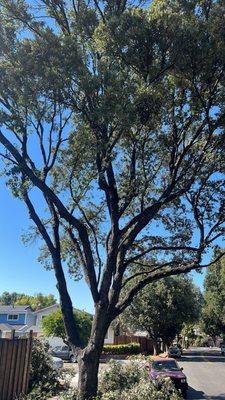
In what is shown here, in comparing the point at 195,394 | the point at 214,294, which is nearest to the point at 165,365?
the point at 195,394

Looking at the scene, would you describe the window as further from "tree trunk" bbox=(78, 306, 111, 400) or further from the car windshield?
"tree trunk" bbox=(78, 306, 111, 400)

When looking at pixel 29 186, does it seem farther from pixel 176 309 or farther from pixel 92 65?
pixel 176 309

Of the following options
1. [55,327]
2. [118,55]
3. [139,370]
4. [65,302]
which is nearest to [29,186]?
[65,302]

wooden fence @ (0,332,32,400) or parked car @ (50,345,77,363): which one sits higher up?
parked car @ (50,345,77,363)

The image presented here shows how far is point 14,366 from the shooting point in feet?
42.2

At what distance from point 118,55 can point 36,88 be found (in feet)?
6.55

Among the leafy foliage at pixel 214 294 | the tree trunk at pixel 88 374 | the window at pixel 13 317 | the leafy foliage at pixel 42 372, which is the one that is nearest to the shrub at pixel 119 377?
the leafy foliage at pixel 42 372

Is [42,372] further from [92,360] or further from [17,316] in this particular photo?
[17,316]

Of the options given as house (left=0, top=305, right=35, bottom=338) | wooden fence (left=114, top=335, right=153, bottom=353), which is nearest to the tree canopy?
house (left=0, top=305, right=35, bottom=338)

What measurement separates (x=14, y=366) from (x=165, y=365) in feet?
29.2

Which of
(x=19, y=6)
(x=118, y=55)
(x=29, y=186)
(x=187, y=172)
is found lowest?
(x=29, y=186)

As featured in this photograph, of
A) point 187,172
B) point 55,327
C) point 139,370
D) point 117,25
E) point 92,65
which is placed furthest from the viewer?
point 55,327

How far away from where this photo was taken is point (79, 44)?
11.0 m

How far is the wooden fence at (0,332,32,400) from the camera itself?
12.3 meters
